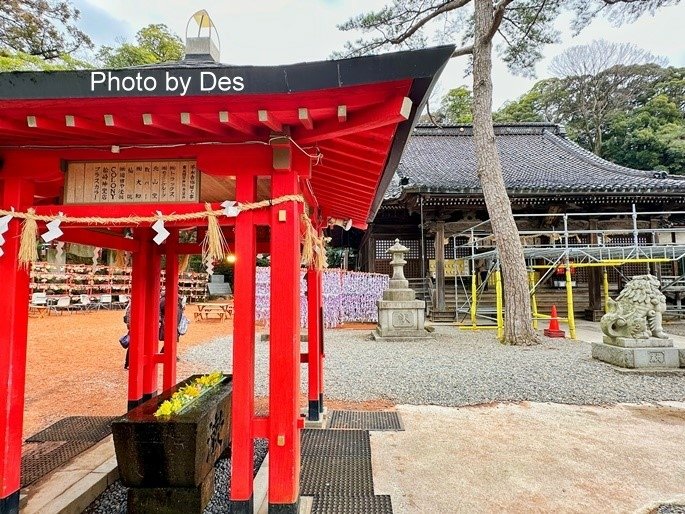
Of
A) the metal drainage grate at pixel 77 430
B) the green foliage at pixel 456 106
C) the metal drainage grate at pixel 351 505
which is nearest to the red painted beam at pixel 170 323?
the metal drainage grate at pixel 77 430

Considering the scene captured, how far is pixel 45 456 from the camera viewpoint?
3.65 m

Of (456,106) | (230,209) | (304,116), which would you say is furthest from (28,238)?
(456,106)

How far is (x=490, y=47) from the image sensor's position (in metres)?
9.79

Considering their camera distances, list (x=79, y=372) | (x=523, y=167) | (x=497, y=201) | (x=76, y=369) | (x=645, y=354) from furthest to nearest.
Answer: (x=523, y=167)
(x=497, y=201)
(x=76, y=369)
(x=79, y=372)
(x=645, y=354)

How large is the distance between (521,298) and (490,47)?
642cm

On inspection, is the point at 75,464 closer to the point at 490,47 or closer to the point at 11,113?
the point at 11,113

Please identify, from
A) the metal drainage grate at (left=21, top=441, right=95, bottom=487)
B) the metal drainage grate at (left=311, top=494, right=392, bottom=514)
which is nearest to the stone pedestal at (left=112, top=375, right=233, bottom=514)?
the metal drainage grate at (left=311, top=494, right=392, bottom=514)

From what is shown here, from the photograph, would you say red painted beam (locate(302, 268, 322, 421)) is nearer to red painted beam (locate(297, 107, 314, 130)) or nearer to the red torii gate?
the red torii gate

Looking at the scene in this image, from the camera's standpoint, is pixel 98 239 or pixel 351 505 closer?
pixel 351 505

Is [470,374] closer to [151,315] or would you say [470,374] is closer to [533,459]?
[533,459]

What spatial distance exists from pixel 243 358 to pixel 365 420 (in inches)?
107

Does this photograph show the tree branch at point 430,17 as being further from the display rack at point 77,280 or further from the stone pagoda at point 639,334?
the display rack at point 77,280

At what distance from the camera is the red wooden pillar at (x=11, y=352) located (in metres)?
2.49

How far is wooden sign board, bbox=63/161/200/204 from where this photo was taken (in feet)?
8.49
